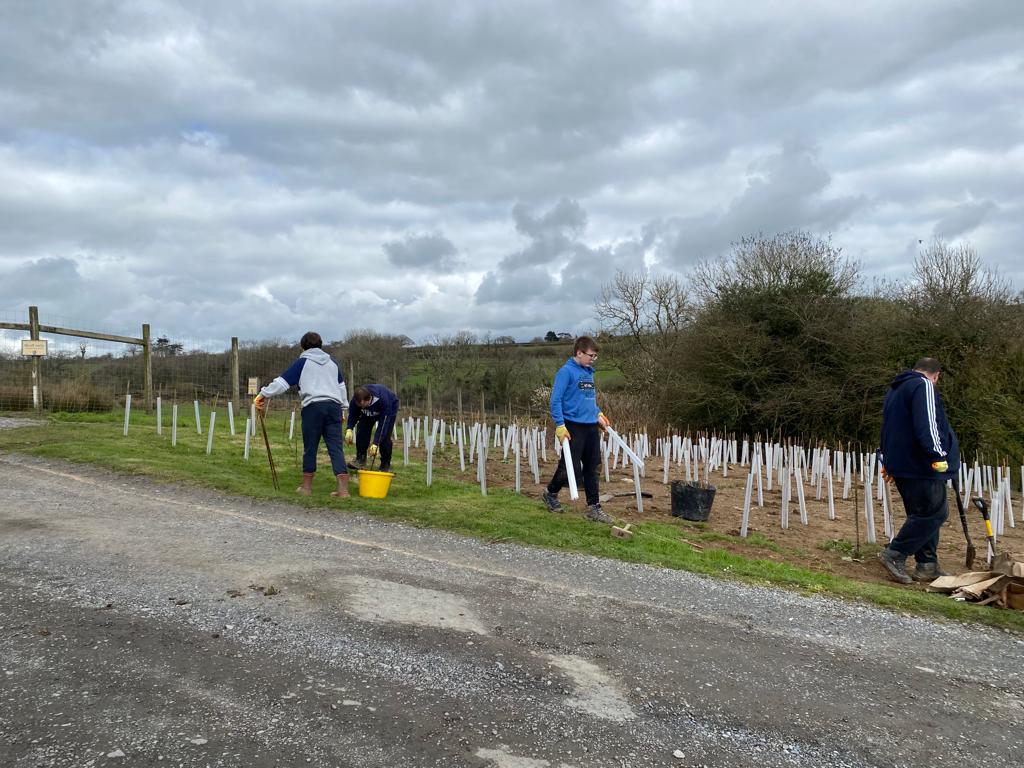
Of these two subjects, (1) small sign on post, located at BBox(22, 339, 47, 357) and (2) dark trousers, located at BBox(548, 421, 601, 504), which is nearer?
(2) dark trousers, located at BBox(548, 421, 601, 504)

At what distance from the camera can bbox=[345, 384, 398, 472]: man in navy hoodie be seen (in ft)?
29.8

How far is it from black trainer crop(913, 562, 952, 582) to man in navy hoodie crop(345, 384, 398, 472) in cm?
588

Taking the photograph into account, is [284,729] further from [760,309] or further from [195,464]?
[760,309]

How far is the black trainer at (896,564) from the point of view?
18.8 ft

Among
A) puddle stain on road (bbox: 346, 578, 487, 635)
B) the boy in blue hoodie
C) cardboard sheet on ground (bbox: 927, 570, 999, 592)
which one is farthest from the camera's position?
the boy in blue hoodie

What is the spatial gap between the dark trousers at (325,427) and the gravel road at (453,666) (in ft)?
6.71

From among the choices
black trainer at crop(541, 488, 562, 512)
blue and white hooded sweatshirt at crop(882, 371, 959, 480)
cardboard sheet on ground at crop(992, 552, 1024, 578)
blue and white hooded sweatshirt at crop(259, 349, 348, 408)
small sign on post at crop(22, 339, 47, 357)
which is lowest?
cardboard sheet on ground at crop(992, 552, 1024, 578)

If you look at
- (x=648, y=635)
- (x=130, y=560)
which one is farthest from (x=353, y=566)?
(x=648, y=635)

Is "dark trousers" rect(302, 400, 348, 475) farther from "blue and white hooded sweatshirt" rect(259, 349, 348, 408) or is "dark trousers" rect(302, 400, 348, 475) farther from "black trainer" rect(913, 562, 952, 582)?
"black trainer" rect(913, 562, 952, 582)

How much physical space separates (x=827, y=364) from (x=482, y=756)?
63.7ft

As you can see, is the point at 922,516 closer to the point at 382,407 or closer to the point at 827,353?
the point at 382,407

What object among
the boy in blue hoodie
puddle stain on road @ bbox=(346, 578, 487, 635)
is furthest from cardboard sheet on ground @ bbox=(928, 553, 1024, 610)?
puddle stain on road @ bbox=(346, 578, 487, 635)

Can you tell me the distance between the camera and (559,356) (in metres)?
29.7

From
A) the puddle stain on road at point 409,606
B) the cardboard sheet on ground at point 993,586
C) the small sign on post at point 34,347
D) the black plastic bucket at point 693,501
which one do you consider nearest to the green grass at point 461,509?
the cardboard sheet on ground at point 993,586
